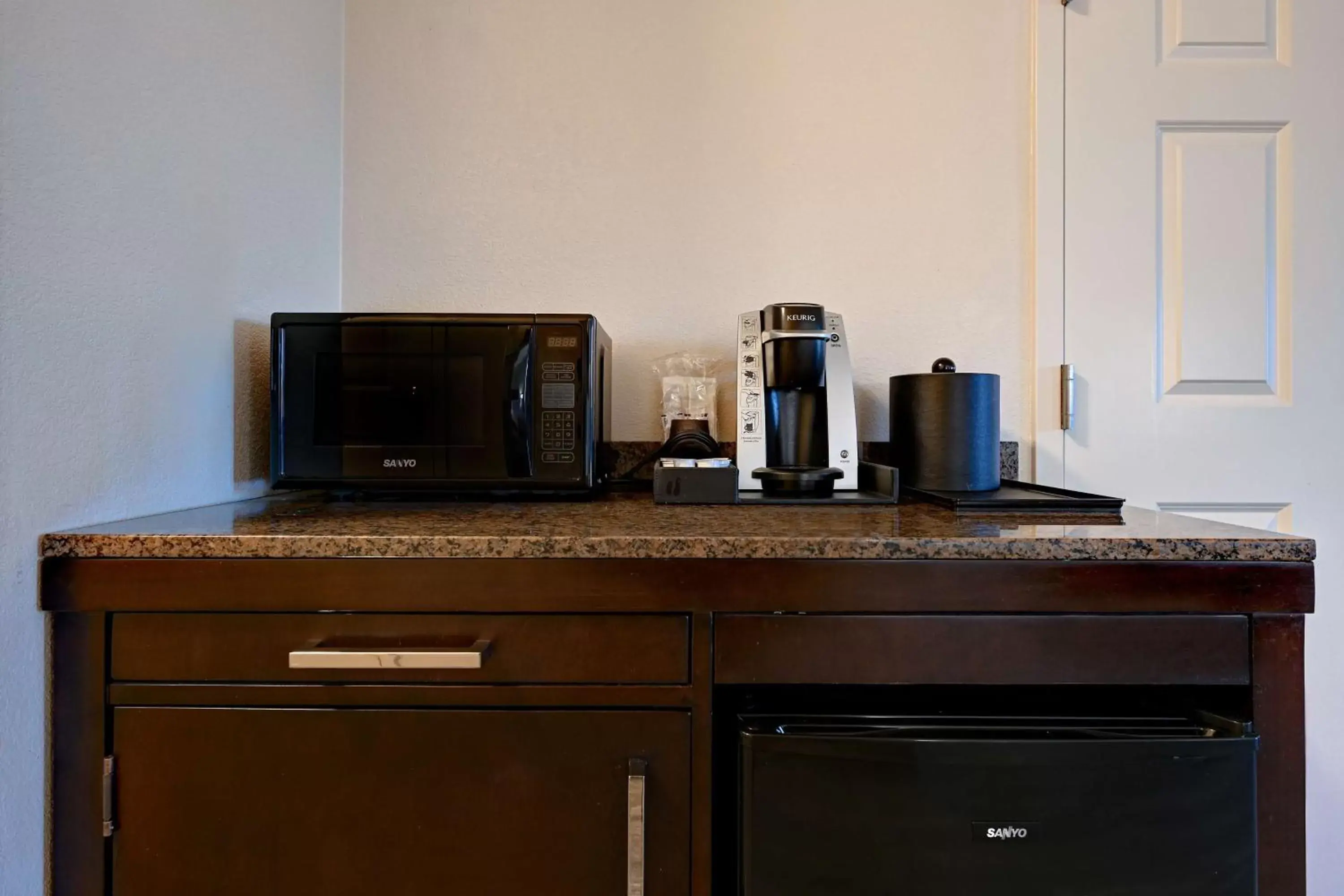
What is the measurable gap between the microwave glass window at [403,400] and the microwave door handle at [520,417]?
0.05 metres

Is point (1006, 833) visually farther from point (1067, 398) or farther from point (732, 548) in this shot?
point (1067, 398)

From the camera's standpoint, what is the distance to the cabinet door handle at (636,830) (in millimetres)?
720

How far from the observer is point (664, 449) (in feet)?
3.91

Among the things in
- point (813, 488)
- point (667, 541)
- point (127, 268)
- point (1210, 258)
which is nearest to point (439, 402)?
point (127, 268)

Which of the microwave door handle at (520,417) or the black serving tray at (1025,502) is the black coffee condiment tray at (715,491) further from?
the microwave door handle at (520,417)

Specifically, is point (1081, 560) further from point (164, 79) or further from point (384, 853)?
point (164, 79)

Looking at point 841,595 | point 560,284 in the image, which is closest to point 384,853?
point 841,595

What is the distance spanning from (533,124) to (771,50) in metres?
0.53

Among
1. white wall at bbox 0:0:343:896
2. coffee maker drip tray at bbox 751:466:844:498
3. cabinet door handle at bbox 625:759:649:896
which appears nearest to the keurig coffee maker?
coffee maker drip tray at bbox 751:466:844:498

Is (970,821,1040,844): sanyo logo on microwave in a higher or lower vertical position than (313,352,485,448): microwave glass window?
lower

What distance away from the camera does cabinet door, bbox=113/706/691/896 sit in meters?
0.72

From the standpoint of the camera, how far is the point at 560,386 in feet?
3.43

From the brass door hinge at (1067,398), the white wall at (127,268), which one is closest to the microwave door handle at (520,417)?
the white wall at (127,268)

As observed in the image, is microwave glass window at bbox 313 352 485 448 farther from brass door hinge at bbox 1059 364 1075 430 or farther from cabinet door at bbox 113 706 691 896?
brass door hinge at bbox 1059 364 1075 430
